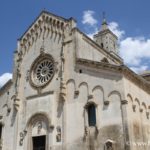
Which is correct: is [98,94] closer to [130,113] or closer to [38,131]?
[130,113]

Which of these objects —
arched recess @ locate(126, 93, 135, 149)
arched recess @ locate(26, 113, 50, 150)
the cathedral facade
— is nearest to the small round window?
the cathedral facade

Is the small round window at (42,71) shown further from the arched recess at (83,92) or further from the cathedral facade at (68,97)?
the arched recess at (83,92)

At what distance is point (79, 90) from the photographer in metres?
23.3

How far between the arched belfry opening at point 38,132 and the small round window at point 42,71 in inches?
119

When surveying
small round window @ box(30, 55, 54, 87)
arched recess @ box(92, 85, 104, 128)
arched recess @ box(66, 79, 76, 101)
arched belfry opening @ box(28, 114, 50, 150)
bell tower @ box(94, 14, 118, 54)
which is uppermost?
bell tower @ box(94, 14, 118, 54)

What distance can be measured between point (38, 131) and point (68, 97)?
155 inches

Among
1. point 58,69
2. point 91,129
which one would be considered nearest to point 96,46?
point 58,69

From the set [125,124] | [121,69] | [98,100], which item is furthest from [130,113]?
[121,69]

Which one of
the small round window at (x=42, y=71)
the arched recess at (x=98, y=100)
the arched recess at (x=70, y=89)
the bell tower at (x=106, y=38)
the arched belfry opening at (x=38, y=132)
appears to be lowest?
the arched belfry opening at (x=38, y=132)

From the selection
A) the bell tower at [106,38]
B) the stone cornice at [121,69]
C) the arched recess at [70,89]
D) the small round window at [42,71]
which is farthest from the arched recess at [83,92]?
the bell tower at [106,38]

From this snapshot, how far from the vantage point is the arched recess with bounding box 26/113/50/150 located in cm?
2431

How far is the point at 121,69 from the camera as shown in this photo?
842 inches

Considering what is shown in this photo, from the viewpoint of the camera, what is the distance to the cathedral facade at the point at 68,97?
2105cm

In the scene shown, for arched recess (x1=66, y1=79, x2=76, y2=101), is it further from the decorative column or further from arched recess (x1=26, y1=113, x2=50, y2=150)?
the decorative column
